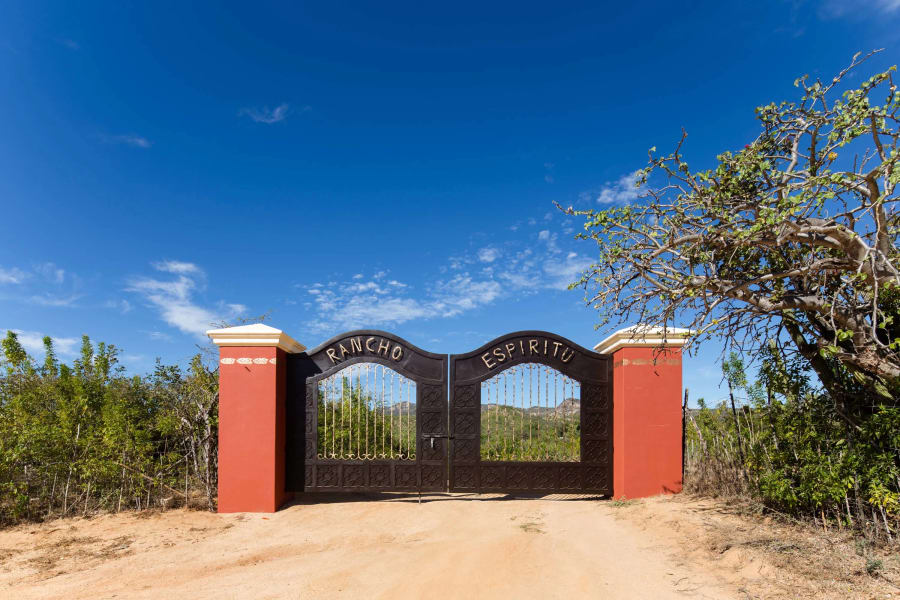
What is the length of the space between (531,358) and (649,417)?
205 centimetres

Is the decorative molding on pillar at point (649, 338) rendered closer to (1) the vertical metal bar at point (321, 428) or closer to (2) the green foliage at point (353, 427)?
(2) the green foliage at point (353, 427)

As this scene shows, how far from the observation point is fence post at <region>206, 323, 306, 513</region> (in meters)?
8.19

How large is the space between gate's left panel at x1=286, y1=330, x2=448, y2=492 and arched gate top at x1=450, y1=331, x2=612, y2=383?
451 millimetres

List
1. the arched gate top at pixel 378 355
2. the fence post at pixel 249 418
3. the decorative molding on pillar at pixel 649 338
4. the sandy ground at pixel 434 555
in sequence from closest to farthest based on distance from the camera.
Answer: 1. the sandy ground at pixel 434 555
2. the fence post at pixel 249 418
3. the decorative molding on pillar at pixel 649 338
4. the arched gate top at pixel 378 355

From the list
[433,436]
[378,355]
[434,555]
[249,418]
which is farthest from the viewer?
[378,355]

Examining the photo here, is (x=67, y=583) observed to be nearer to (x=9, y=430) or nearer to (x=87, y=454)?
(x=87, y=454)

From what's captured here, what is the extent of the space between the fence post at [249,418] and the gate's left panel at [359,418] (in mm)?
430

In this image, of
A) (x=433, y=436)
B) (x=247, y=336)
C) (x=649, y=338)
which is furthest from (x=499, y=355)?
(x=247, y=336)

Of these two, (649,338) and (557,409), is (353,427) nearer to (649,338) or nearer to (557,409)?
(557,409)

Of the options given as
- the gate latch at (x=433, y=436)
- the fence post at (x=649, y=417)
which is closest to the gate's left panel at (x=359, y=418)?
the gate latch at (x=433, y=436)

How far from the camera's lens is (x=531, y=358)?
29.3 ft

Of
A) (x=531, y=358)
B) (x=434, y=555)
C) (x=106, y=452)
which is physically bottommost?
(x=434, y=555)

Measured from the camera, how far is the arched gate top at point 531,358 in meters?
8.92

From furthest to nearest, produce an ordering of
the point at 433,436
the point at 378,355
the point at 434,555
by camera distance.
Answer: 1. the point at 378,355
2. the point at 433,436
3. the point at 434,555
